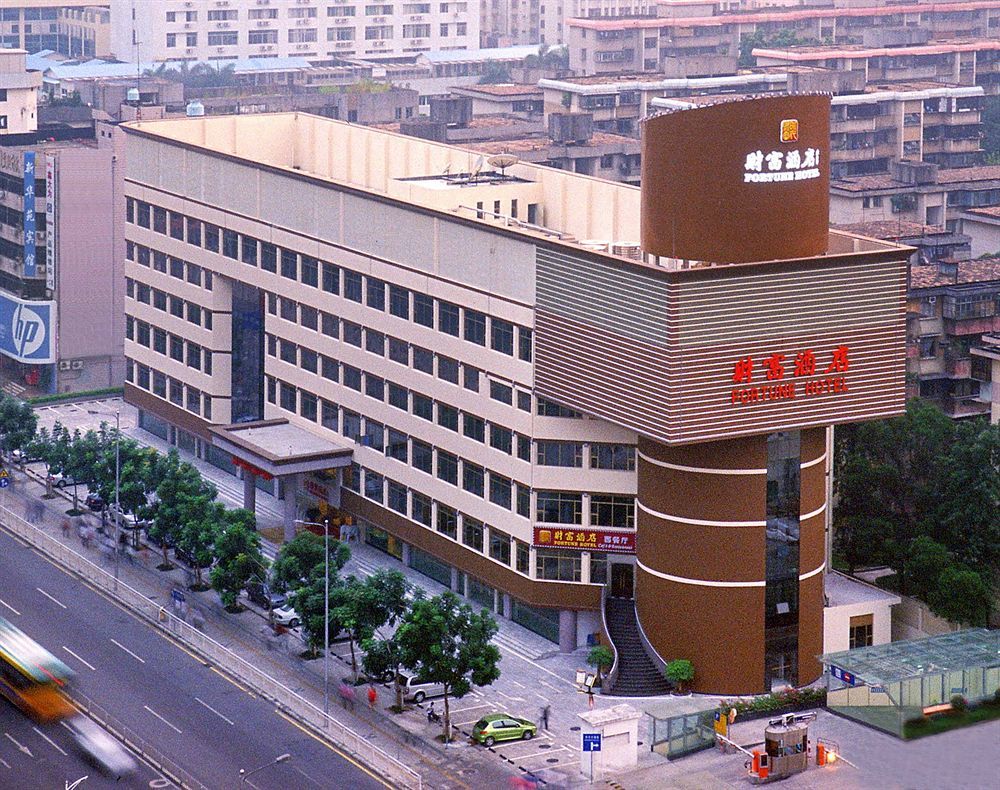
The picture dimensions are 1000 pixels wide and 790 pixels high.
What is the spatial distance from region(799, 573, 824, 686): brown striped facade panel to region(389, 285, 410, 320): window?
955 inches

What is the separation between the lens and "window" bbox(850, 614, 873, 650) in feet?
287

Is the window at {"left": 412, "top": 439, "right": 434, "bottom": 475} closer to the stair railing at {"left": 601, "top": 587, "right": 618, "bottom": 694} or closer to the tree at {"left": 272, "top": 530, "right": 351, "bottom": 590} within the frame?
the tree at {"left": 272, "top": 530, "right": 351, "bottom": 590}

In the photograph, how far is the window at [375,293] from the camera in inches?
3868

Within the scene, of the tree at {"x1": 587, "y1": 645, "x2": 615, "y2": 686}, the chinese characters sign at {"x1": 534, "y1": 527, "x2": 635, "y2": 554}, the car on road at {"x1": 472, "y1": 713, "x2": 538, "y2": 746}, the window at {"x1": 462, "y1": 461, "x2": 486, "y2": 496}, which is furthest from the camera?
the window at {"x1": 462, "y1": 461, "x2": 486, "y2": 496}

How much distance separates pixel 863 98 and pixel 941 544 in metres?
106

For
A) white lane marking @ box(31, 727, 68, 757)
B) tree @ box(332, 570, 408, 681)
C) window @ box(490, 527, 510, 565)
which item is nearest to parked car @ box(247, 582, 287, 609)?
tree @ box(332, 570, 408, 681)

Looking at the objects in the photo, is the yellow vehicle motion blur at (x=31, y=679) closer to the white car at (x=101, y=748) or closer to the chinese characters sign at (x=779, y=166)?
the white car at (x=101, y=748)

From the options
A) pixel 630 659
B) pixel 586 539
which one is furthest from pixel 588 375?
pixel 630 659

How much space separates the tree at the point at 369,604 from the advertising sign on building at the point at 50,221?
56.1 meters

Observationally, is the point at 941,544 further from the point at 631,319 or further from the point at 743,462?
the point at 631,319

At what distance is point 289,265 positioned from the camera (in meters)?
106

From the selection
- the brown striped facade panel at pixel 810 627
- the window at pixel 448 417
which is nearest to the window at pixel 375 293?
the window at pixel 448 417

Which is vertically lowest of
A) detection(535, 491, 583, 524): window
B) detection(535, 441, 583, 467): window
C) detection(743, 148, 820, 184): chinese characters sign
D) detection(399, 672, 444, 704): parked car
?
detection(399, 672, 444, 704): parked car

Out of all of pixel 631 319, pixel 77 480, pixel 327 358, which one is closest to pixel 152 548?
pixel 77 480
